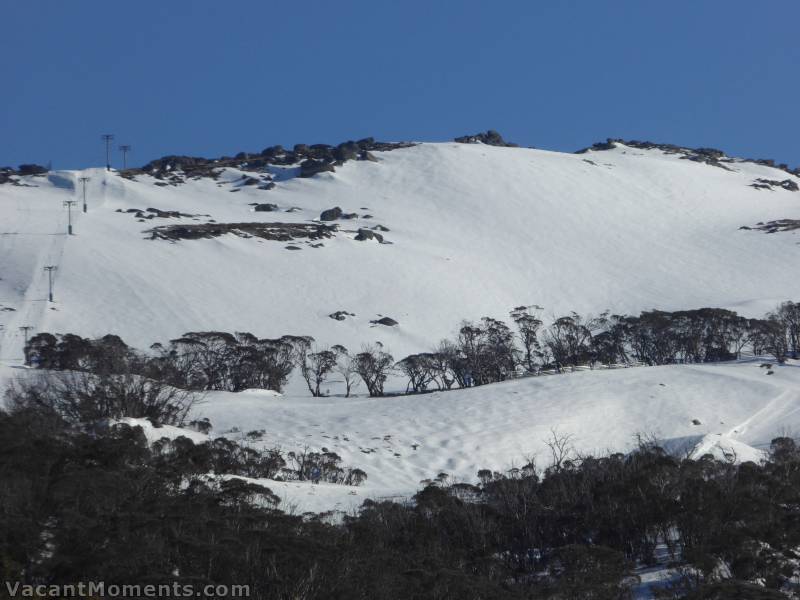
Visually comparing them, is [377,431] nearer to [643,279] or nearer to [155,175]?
[643,279]

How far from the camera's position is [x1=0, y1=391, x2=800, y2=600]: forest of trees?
1578 cm

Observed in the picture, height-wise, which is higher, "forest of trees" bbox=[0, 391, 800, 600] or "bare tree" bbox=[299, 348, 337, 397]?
"bare tree" bbox=[299, 348, 337, 397]

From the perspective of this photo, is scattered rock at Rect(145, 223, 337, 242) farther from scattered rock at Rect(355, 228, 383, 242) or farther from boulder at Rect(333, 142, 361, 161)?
boulder at Rect(333, 142, 361, 161)

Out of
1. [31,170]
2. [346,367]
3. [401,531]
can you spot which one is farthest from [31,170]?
[401,531]

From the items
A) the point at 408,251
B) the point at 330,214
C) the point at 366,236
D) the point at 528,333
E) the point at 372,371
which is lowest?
the point at 372,371

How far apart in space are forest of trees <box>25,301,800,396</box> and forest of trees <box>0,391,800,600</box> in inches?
1217

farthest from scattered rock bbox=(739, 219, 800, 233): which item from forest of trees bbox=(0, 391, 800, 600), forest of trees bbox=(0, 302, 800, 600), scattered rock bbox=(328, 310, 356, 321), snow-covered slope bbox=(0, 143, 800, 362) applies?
forest of trees bbox=(0, 391, 800, 600)

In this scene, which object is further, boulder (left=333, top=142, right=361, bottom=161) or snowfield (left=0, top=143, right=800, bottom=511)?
boulder (left=333, top=142, right=361, bottom=161)

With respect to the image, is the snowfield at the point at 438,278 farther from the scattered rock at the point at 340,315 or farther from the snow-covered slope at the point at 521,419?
the scattered rock at the point at 340,315

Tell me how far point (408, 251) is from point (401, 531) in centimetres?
8242

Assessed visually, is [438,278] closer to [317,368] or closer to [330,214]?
[330,214]

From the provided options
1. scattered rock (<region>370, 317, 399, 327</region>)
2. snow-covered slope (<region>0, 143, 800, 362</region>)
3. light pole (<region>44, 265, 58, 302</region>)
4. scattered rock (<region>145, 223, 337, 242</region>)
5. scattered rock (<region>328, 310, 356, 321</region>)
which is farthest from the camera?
scattered rock (<region>145, 223, 337, 242</region>)

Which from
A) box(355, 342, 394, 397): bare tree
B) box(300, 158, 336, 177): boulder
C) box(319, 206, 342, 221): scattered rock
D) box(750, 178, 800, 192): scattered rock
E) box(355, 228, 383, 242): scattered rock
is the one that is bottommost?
box(355, 342, 394, 397): bare tree

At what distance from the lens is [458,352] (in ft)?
218
